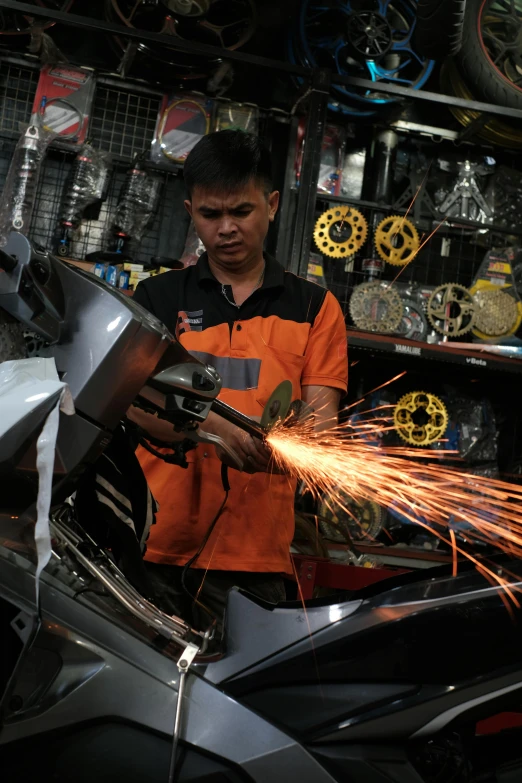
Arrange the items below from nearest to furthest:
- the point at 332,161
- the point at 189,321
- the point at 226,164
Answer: the point at 226,164 < the point at 189,321 < the point at 332,161

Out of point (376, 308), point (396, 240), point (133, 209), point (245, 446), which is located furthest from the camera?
point (396, 240)

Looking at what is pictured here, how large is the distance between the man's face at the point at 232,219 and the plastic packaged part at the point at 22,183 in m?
1.89

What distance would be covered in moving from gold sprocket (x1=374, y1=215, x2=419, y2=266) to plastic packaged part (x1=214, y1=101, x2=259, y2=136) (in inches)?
33.5

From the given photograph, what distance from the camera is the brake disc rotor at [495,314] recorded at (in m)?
4.26

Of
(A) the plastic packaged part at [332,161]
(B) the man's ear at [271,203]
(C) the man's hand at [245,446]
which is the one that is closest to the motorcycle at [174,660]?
(C) the man's hand at [245,446]

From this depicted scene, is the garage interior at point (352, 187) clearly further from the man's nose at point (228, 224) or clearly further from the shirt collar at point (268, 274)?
the man's nose at point (228, 224)

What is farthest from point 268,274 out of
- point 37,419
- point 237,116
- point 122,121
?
point 122,121

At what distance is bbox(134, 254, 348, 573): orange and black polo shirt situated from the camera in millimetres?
1976

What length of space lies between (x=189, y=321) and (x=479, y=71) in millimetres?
2832

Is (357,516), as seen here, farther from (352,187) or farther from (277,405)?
(277,405)


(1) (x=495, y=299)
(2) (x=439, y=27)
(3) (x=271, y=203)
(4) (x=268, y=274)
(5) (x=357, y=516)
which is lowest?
(5) (x=357, y=516)

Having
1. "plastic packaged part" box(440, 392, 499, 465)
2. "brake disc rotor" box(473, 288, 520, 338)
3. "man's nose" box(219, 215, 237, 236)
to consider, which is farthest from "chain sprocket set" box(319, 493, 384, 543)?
"man's nose" box(219, 215, 237, 236)

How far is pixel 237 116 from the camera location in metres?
4.19

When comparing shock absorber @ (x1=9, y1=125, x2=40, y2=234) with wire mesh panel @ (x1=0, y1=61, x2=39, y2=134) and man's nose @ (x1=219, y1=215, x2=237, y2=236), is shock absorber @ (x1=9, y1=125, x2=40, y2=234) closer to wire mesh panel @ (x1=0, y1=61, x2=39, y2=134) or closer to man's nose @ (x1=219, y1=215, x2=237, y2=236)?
wire mesh panel @ (x1=0, y1=61, x2=39, y2=134)
